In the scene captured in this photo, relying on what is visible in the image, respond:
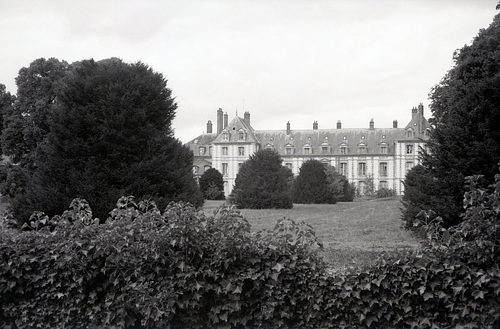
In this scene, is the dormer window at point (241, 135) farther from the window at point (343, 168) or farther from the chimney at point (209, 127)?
the window at point (343, 168)

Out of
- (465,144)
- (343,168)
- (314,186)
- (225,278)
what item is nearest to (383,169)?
(343,168)

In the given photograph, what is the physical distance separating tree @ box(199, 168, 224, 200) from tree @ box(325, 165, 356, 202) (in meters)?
10.0

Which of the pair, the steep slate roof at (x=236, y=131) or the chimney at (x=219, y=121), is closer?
the steep slate roof at (x=236, y=131)

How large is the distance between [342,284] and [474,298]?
1236 mm

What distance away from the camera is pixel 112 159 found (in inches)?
354

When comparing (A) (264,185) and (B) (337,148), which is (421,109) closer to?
(B) (337,148)

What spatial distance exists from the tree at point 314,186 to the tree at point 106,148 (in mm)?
28333

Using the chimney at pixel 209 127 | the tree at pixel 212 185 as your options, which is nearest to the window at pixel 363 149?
the chimney at pixel 209 127

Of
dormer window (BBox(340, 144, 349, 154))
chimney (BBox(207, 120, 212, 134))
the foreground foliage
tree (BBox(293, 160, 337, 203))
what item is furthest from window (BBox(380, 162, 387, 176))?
the foreground foliage

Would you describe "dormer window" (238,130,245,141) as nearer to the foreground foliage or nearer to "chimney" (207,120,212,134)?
"chimney" (207,120,212,134)

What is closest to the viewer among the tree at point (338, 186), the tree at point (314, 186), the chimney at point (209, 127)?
the tree at point (314, 186)

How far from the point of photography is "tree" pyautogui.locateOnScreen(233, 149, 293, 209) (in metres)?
29.2

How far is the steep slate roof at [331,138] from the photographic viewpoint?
65.1 m

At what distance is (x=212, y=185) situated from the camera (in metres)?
43.1
